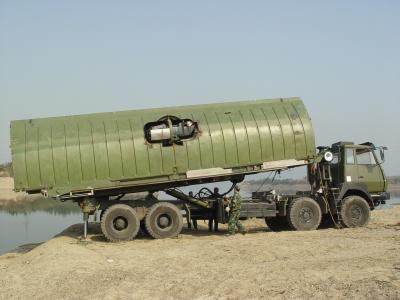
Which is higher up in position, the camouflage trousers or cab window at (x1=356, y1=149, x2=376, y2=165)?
→ cab window at (x1=356, y1=149, x2=376, y2=165)

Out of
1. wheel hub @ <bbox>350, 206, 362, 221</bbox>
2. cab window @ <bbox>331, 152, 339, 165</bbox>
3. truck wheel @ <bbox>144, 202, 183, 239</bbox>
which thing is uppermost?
cab window @ <bbox>331, 152, 339, 165</bbox>

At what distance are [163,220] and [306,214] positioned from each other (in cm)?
479

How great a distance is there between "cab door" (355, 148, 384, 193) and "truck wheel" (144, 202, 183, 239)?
6.59 meters

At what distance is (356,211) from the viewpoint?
18125mm

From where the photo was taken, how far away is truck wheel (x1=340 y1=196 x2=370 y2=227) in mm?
18000

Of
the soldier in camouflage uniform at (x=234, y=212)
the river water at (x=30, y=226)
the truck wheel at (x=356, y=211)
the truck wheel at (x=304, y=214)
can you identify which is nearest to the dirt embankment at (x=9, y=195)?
the river water at (x=30, y=226)

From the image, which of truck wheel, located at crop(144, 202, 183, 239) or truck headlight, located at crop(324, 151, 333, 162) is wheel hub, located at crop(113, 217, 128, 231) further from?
truck headlight, located at crop(324, 151, 333, 162)

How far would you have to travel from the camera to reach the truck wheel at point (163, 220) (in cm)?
1653

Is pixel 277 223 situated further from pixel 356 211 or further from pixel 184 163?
pixel 184 163

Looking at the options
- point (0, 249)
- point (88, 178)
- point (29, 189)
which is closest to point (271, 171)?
point (88, 178)

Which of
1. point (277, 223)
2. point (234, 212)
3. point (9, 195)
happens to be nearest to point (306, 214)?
point (277, 223)

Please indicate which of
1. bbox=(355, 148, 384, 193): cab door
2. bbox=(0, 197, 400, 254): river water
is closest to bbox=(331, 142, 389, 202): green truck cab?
bbox=(355, 148, 384, 193): cab door

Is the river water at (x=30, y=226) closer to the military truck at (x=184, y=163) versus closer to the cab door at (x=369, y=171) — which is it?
the military truck at (x=184, y=163)

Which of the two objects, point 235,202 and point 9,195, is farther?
point 9,195
